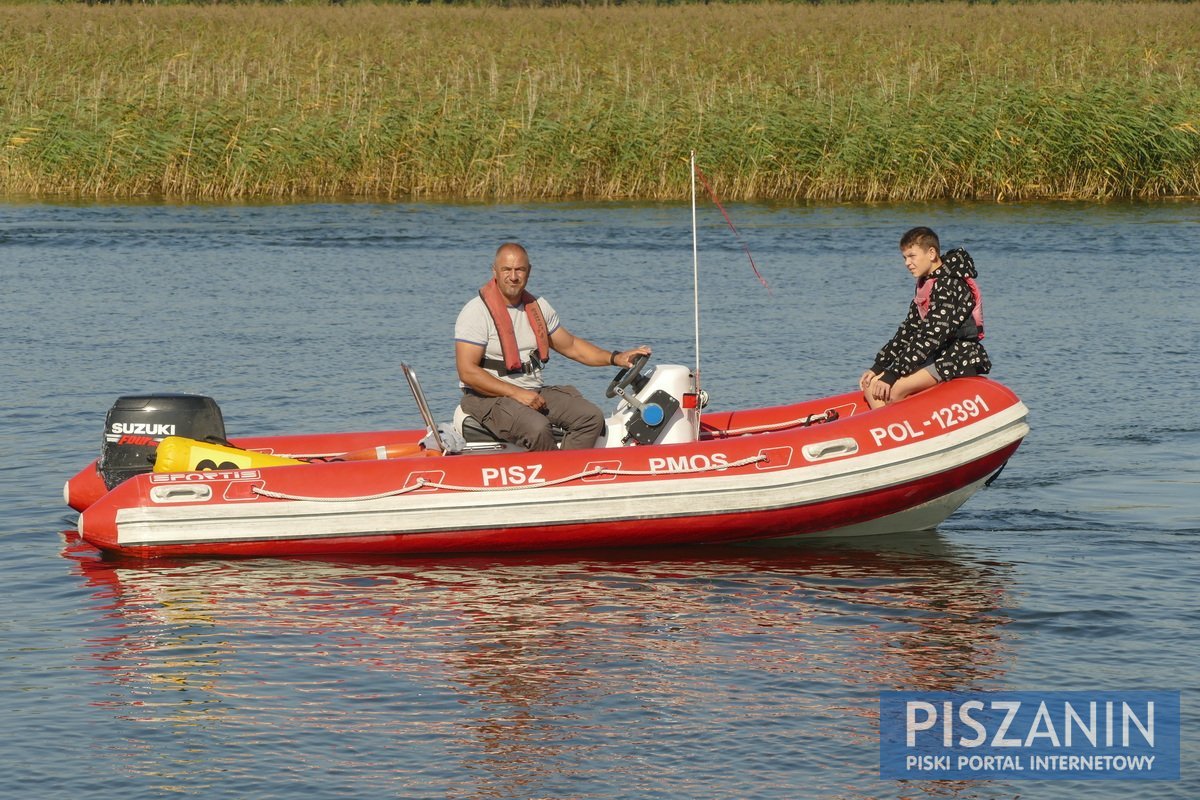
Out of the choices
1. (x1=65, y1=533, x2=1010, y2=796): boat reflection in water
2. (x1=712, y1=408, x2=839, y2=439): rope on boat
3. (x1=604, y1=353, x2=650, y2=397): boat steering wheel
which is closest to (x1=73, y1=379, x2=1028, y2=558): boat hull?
(x1=65, y1=533, x2=1010, y2=796): boat reflection in water

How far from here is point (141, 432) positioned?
28.7 feet

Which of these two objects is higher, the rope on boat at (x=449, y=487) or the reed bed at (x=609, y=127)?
the reed bed at (x=609, y=127)

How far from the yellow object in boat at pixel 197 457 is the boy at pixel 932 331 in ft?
9.69

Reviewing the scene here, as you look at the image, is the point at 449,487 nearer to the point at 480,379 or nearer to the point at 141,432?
the point at 480,379

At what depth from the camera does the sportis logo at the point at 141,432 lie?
8.75 meters

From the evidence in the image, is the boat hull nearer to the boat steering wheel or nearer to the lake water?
the lake water

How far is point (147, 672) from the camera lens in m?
6.99

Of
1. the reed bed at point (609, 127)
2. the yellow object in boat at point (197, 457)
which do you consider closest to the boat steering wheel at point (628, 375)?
the yellow object in boat at point (197, 457)

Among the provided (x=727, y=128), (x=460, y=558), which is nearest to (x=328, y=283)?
(x=727, y=128)

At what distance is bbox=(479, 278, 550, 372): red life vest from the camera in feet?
28.0

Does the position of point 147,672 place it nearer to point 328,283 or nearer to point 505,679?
point 505,679

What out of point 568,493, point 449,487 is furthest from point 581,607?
point 449,487

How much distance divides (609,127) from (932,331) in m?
12.6

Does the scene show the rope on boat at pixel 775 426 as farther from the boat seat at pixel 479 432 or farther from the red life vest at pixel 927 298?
the boat seat at pixel 479 432
